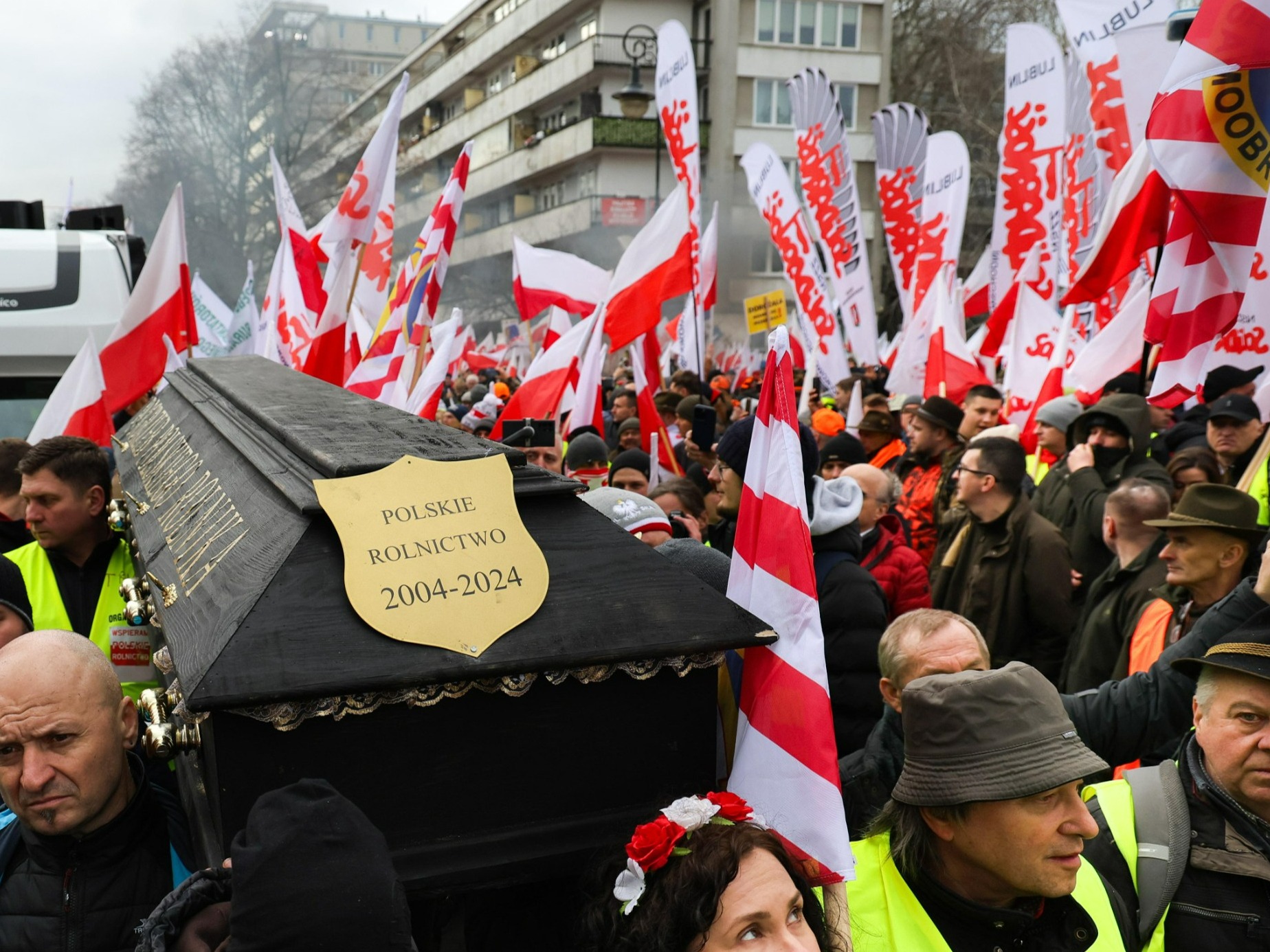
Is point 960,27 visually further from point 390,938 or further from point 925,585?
point 390,938

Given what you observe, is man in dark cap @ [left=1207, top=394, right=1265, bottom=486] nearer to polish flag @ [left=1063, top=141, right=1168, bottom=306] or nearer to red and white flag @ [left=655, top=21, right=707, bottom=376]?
polish flag @ [left=1063, top=141, right=1168, bottom=306]

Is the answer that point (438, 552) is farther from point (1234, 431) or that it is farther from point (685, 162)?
point (685, 162)

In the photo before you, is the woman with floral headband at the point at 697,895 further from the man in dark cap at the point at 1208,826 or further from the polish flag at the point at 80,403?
the polish flag at the point at 80,403

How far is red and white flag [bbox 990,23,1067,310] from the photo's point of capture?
9875 mm

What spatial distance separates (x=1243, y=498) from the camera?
3.62m

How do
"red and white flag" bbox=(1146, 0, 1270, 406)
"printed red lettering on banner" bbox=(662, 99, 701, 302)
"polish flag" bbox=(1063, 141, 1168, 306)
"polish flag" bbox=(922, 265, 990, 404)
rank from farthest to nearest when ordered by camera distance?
"polish flag" bbox=(922, 265, 990, 404) < "printed red lettering on banner" bbox=(662, 99, 701, 302) < "polish flag" bbox=(1063, 141, 1168, 306) < "red and white flag" bbox=(1146, 0, 1270, 406)

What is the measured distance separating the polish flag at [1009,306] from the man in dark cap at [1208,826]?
24.8 feet

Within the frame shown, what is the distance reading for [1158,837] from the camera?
226 cm

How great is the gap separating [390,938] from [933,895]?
3.79 ft

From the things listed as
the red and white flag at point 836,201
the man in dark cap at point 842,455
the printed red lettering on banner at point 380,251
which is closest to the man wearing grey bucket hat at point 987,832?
the man in dark cap at point 842,455

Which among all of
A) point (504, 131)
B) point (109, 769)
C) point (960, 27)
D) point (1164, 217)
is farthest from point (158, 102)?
point (109, 769)

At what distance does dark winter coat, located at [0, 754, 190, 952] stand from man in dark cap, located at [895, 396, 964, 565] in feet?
16.0

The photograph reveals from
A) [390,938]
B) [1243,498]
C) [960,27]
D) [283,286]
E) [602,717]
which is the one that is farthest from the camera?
[960,27]

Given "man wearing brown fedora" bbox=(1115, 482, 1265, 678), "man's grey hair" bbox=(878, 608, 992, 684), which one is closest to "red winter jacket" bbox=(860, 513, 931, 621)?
"man wearing brown fedora" bbox=(1115, 482, 1265, 678)
